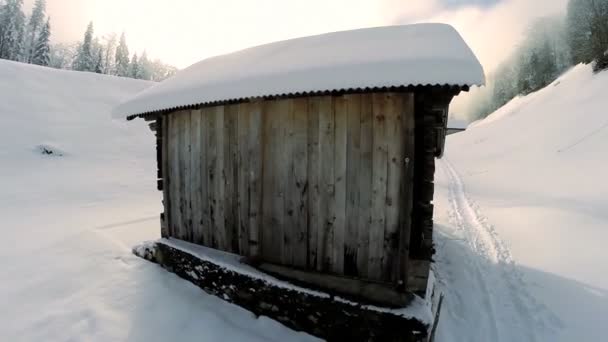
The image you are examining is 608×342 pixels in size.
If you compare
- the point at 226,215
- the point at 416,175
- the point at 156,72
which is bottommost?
the point at 226,215

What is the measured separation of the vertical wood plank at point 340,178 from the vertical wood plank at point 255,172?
1.09 m

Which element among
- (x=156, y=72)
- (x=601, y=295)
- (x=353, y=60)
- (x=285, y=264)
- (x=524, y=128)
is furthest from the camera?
(x=156, y=72)

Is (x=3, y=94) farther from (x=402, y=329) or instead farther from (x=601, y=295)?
(x=601, y=295)

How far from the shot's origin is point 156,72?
94.2m

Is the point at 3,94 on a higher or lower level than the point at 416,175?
higher

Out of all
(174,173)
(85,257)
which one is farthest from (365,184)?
(85,257)

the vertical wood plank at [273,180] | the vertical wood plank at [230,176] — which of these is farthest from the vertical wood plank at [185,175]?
the vertical wood plank at [273,180]

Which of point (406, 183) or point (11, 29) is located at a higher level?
point (11, 29)

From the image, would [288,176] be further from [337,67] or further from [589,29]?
[589,29]

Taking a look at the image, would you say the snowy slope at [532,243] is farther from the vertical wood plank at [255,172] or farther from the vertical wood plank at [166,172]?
the vertical wood plank at [166,172]

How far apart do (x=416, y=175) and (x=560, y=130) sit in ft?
61.3

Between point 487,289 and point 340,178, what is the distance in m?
3.36

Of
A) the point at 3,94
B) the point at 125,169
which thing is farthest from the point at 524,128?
the point at 3,94

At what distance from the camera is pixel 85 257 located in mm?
5680
